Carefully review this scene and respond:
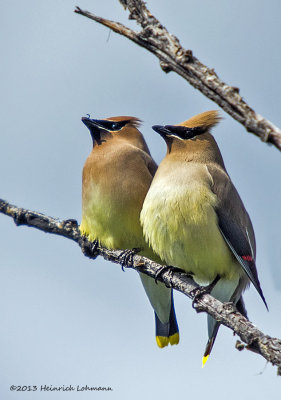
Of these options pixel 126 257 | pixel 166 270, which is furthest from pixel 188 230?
pixel 126 257

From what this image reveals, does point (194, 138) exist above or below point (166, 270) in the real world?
above

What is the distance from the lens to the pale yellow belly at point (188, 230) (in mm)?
4992

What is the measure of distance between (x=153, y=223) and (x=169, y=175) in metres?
0.45

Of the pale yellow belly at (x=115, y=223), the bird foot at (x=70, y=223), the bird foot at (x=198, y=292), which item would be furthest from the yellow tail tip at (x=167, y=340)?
the bird foot at (x=70, y=223)

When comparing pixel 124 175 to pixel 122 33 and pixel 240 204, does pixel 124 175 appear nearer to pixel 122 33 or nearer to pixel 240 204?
pixel 240 204

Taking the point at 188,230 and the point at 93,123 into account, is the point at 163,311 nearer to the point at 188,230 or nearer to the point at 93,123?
the point at 188,230

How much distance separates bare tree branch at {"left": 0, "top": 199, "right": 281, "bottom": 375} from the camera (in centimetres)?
332

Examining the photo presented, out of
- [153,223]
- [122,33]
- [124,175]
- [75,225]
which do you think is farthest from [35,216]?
[122,33]

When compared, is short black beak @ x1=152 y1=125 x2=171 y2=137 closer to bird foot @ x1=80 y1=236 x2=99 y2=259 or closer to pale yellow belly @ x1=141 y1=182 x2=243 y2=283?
pale yellow belly @ x1=141 y1=182 x2=243 y2=283

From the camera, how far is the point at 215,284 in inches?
206

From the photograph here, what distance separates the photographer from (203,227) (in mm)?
4992

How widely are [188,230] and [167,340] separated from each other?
1850 millimetres

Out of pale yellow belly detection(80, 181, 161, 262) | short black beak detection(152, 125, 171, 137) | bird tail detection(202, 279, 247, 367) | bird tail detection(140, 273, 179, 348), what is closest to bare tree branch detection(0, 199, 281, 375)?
pale yellow belly detection(80, 181, 161, 262)

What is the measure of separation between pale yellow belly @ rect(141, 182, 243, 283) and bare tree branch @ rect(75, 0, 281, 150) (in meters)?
2.19
